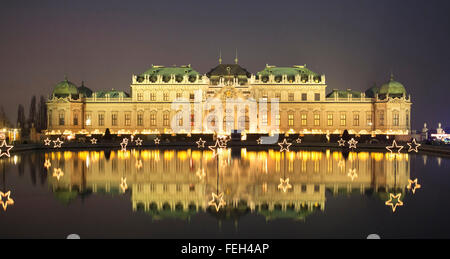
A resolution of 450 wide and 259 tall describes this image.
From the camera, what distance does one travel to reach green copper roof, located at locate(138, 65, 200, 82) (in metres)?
79.4

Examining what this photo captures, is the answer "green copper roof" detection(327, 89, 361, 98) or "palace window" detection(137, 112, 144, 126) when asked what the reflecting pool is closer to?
"palace window" detection(137, 112, 144, 126)

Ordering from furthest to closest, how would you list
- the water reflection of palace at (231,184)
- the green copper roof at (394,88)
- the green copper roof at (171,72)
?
the green copper roof at (171,72) → the green copper roof at (394,88) → the water reflection of palace at (231,184)

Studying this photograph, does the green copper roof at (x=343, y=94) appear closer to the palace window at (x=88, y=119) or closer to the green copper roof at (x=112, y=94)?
the green copper roof at (x=112, y=94)

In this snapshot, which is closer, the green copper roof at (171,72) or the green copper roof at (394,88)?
the green copper roof at (394,88)

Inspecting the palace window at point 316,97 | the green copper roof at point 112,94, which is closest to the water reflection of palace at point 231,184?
the palace window at point 316,97

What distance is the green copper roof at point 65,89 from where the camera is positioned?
259 ft

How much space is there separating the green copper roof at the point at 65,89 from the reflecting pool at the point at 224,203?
56673 millimetres

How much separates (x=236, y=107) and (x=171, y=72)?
48.6 ft

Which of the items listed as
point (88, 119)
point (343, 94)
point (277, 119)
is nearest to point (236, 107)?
point (277, 119)

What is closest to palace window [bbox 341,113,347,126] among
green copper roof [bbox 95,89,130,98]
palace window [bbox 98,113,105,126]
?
green copper roof [bbox 95,89,130,98]

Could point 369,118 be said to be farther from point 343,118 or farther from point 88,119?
point 88,119

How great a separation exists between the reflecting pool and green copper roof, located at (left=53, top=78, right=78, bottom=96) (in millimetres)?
56673

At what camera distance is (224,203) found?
15.5 m
